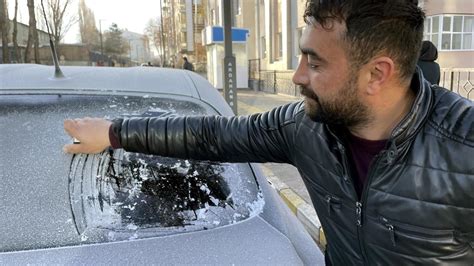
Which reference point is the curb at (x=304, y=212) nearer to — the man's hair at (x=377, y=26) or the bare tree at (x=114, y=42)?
the man's hair at (x=377, y=26)

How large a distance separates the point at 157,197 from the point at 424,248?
2.97ft

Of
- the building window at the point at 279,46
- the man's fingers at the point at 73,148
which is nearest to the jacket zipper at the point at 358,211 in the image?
the man's fingers at the point at 73,148

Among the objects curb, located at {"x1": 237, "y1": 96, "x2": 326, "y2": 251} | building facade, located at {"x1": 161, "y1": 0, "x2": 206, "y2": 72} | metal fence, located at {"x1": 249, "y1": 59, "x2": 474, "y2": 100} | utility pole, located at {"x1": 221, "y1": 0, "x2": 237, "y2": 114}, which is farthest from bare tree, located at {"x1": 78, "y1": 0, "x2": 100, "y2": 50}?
curb, located at {"x1": 237, "y1": 96, "x2": 326, "y2": 251}

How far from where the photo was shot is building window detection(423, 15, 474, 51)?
15484mm

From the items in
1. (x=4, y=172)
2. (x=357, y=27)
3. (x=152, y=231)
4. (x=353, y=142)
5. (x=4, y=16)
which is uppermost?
(x=4, y=16)

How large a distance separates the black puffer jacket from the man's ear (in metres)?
0.10

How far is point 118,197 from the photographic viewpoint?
1.53m

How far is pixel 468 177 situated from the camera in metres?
1.02

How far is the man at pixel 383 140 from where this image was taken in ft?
3.45

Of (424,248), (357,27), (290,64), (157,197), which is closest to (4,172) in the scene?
(157,197)

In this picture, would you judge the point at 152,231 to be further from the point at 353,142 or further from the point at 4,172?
the point at 353,142

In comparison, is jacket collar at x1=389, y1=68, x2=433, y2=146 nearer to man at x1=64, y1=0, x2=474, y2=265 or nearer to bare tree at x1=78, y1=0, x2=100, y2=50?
man at x1=64, y1=0, x2=474, y2=265

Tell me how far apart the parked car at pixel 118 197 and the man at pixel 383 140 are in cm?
29

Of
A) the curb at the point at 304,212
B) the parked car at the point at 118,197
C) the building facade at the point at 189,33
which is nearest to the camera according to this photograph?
the parked car at the point at 118,197
